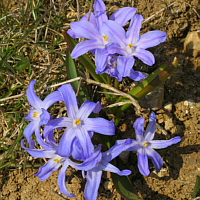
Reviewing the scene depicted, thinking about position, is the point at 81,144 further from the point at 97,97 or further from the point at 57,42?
the point at 57,42

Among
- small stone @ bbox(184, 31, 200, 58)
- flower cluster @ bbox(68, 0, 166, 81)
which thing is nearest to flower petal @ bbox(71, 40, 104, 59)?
flower cluster @ bbox(68, 0, 166, 81)

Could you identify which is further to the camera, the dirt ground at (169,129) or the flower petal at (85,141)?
the dirt ground at (169,129)

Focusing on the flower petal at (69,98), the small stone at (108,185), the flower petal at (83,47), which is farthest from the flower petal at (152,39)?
the small stone at (108,185)

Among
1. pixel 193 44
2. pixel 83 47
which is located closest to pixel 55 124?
pixel 83 47

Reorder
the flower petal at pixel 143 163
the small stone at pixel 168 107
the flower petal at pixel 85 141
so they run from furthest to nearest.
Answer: the small stone at pixel 168 107, the flower petal at pixel 143 163, the flower petal at pixel 85 141

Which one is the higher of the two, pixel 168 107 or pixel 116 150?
pixel 116 150

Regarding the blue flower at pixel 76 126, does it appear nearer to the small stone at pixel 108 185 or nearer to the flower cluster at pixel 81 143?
the flower cluster at pixel 81 143

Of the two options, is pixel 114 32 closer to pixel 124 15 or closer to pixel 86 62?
pixel 124 15
